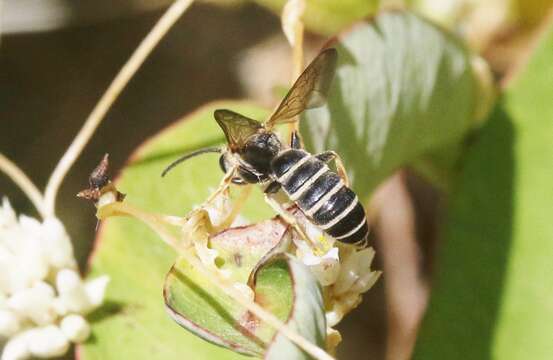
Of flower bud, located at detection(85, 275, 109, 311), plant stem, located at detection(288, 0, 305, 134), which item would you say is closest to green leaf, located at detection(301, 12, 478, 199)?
plant stem, located at detection(288, 0, 305, 134)

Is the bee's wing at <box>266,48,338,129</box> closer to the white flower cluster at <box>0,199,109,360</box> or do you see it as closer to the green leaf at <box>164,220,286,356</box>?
the green leaf at <box>164,220,286,356</box>

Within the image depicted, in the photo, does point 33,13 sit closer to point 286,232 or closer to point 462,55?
point 462,55

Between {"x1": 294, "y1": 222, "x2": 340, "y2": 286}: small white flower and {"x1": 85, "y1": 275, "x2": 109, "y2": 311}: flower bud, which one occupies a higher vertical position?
{"x1": 294, "y1": 222, "x2": 340, "y2": 286}: small white flower

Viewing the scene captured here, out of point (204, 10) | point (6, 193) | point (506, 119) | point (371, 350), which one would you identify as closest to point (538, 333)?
point (506, 119)

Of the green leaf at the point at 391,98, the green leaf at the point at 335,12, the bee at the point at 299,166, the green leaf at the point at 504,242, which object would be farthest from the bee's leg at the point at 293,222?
the green leaf at the point at 335,12

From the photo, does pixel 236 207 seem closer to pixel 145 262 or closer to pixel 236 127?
pixel 236 127
